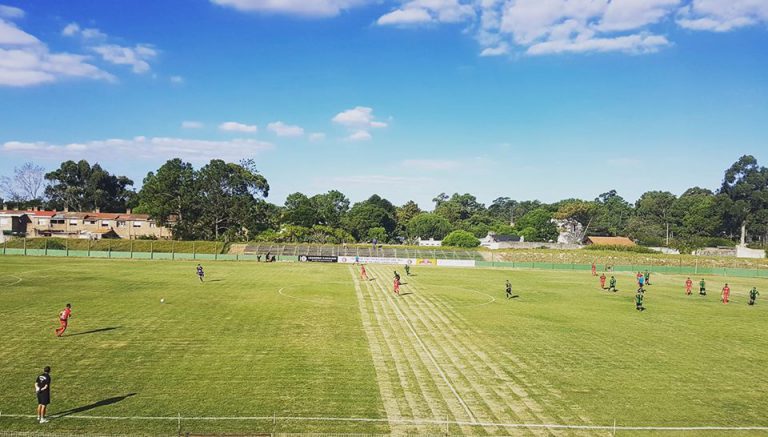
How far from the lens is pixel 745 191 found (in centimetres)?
13425

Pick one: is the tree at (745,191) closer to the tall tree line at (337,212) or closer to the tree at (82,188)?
the tall tree line at (337,212)

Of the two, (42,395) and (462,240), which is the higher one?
(462,240)

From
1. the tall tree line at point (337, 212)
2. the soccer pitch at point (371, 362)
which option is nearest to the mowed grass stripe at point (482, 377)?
the soccer pitch at point (371, 362)

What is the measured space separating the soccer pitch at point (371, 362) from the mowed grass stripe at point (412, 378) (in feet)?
0.34

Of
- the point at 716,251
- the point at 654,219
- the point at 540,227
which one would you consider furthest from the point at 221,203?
the point at 654,219

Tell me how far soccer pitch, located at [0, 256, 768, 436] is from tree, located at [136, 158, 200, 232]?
2206 inches

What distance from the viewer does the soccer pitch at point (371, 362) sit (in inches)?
681

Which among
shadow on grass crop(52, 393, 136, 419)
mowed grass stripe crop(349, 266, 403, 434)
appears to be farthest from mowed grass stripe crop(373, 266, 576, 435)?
shadow on grass crop(52, 393, 136, 419)

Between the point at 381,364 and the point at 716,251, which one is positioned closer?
the point at 381,364

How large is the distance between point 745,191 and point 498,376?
14780cm

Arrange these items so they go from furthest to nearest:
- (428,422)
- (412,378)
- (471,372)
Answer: (471,372)
(412,378)
(428,422)

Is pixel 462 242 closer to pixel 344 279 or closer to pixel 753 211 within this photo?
pixel 344 279

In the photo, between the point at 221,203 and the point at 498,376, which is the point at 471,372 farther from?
the point at 221,203

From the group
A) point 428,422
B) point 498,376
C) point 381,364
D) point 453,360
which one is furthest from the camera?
point 453,360
